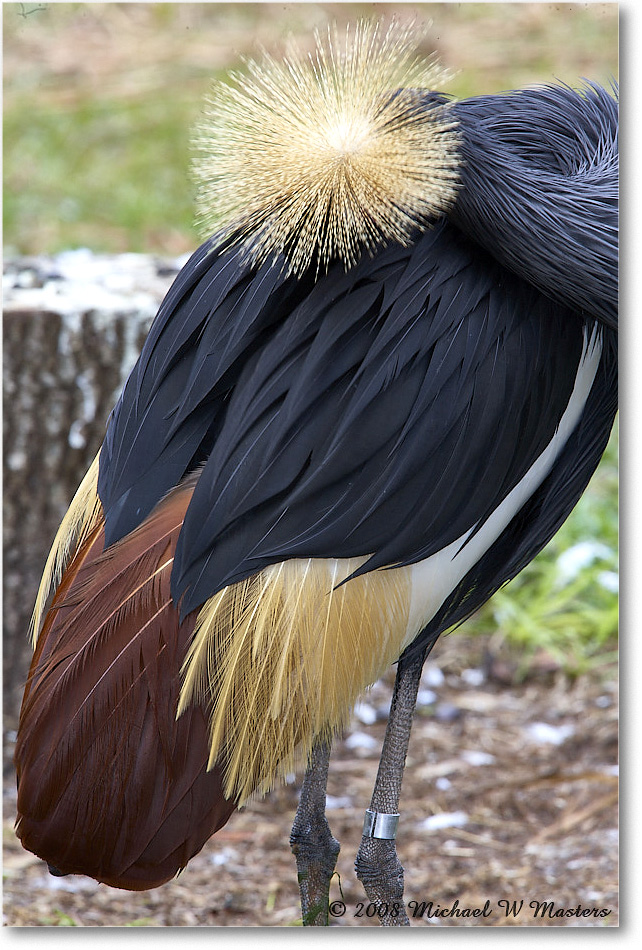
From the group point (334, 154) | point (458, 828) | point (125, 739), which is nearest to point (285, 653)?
point (125, 739)

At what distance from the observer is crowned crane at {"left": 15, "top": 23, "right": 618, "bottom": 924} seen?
2.99 ft

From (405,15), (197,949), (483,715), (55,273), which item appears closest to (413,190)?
(405,15)

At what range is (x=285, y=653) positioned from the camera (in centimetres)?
96

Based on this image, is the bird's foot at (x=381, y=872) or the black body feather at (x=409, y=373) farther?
the bird's foot at (x=381, y=872)

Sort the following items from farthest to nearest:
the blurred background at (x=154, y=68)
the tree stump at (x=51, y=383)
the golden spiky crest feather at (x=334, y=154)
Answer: the tree stump at (x=51, y=383) < the blurred background at (x=154, y=68) < the golden spiky crest feather at (x=334, y=154)

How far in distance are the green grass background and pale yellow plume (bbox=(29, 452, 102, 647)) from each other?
539 millimetres

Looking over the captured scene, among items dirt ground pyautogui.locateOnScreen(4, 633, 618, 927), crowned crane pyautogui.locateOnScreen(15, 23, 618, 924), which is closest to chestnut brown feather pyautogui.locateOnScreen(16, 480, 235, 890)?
crowned crane pyautogui.locateOnScreen(15, 23, 618, 924)

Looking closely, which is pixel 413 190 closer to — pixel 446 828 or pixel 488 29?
pixel 488 29

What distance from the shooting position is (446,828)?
164 centimetres

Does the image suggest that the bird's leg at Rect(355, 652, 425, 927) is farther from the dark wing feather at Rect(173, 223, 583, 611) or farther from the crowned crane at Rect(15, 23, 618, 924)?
the dark wing feather at Rect(173, 223, 583, 611)

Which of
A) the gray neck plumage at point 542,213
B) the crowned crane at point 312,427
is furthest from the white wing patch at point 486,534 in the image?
the gray neck plumage at point 542,213

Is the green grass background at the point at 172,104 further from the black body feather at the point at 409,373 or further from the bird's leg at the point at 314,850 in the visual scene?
the bird's leg at the point at 314,850

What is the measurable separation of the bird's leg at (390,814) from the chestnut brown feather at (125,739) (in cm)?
18

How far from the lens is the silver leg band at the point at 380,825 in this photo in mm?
1121
